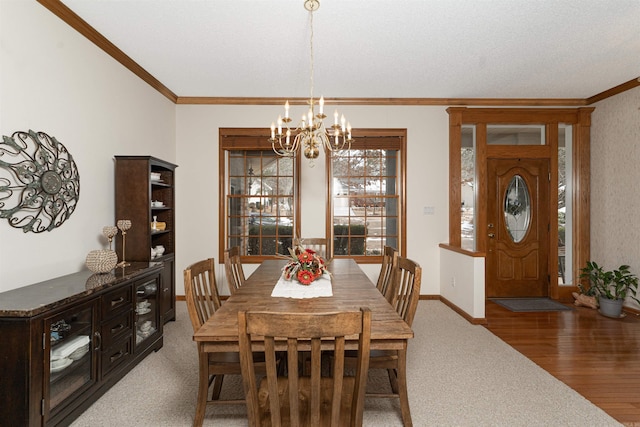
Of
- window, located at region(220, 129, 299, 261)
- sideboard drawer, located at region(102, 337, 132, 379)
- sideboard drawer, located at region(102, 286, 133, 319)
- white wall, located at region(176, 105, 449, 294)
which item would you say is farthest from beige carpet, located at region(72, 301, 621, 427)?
A: window, located at region(220, 129, 299, 261)

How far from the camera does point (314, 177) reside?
15.4 ft

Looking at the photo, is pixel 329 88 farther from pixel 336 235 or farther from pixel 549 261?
pixel 549 261

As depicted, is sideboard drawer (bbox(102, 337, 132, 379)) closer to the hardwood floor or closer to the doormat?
the hardwood floor


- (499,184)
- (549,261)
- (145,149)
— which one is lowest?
(549,261)

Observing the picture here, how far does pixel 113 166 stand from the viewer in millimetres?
3246

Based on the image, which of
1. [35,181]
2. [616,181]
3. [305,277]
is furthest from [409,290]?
[616,181]

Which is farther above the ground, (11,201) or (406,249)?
(11,201)

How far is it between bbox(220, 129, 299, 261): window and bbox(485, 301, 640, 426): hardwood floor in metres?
3.00

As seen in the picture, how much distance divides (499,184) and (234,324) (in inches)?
182

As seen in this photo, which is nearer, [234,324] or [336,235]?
[234,324]

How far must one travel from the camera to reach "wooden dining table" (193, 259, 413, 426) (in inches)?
59.9

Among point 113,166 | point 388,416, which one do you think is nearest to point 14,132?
point 113,166

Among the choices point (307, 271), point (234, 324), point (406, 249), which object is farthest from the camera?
point (406, 249)

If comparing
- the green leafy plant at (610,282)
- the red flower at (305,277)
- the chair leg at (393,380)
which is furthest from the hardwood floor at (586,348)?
the red flower at (305,277)
